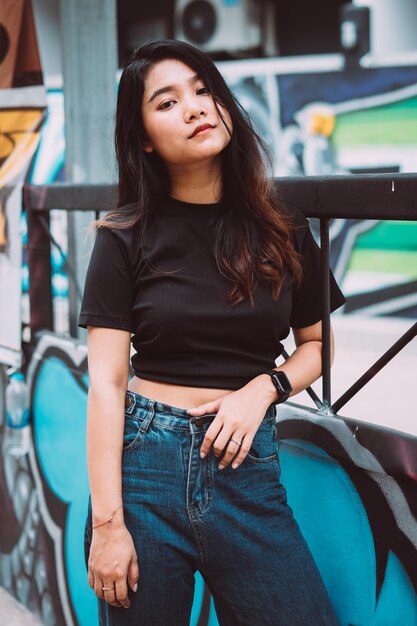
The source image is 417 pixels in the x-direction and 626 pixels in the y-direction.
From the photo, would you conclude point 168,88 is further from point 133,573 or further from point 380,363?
point 133,573

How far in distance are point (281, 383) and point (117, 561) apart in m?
0.53

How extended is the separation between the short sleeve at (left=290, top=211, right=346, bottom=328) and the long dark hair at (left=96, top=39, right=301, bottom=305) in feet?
0.14

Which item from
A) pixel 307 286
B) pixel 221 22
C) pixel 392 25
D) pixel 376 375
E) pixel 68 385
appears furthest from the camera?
pixel 221 22

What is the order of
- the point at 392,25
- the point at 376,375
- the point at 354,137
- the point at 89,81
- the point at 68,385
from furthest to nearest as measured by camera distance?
the point at 392,25
the point at 354,137
the point at 376,375
the point at 89,81
the point at 68,385

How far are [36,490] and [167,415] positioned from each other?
1.96 metres

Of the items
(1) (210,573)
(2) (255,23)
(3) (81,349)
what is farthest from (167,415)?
(2) (255,23)

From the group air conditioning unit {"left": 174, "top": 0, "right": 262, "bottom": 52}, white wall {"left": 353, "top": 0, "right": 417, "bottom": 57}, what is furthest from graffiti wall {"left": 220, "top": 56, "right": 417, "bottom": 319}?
air conditioning unit {"left": 174, "top": 0, "right": 262, "bottom": 52}

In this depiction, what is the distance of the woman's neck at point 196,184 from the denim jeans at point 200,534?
1.61 feet

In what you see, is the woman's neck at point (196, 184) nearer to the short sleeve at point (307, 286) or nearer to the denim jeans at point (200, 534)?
the short sleeve at point (307, 286)

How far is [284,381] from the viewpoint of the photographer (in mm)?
1866

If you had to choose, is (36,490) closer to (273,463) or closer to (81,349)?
(81,349)

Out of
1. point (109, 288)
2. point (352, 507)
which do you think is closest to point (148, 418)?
point (109, 288)

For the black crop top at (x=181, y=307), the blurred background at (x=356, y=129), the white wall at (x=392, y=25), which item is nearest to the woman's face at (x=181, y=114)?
the black crop top at (x=181, y=307)

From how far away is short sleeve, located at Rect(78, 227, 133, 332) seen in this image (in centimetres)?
181
